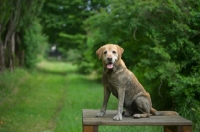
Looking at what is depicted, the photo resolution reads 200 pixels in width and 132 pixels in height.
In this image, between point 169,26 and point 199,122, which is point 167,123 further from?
point 169,26

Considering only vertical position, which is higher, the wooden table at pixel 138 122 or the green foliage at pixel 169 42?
the green foliage at pixel 169 42

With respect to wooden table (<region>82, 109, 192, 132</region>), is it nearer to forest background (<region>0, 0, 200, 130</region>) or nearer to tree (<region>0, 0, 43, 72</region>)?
forest background (<region>0, 0, 200, 130</region>)

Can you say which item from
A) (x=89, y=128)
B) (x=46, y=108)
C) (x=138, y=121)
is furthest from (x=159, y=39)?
(x=89, y=128)

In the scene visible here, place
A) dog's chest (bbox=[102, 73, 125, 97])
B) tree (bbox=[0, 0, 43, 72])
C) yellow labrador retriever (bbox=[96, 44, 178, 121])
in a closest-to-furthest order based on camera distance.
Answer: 1. yellow labrador retriever (bbox=[96, 44, 178, 121])
2. dog's chest (bbox=[102, 73, 125, 97])
3. tree (bbox=[0, 0, 43, 72])

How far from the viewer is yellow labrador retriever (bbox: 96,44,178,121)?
589 cm

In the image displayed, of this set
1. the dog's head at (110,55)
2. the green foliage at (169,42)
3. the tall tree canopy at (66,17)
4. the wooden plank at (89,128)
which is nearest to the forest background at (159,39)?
the green foliage at (169,42)

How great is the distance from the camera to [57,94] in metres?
15.5

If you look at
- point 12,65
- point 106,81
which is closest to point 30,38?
point 12,65

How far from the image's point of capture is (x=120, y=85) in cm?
608

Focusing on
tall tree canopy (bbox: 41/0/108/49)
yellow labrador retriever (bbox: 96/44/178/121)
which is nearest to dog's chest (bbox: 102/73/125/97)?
yellow labrador retriever (bbox: 96/44/178/121)

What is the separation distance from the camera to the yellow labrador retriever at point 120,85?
5895 mm

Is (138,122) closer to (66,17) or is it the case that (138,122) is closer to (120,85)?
(120,85)

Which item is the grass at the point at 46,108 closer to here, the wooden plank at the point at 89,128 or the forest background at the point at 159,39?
the forest background at the point at 159,39

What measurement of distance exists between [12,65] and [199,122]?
13.1 m
